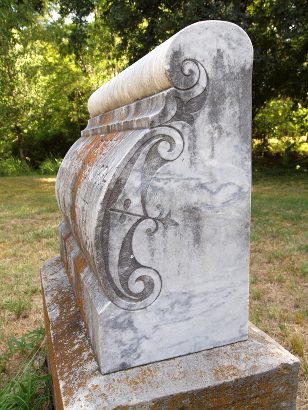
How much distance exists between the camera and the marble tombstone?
4.41ft

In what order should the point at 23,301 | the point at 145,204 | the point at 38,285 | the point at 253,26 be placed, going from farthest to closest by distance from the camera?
the point at 253,26 < the point at 38,285 < the point at 23,301 < the point at 145,204

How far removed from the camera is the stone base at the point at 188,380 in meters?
1.35

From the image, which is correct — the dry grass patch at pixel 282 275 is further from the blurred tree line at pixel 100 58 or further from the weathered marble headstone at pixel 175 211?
the blurred tree line at pixel 100 58

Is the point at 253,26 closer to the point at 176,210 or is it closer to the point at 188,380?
the point at 176,210

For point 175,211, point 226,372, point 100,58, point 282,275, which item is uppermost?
point 100,58

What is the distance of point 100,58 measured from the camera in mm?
14906

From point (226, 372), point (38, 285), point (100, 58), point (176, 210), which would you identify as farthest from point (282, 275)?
point (100, 58)

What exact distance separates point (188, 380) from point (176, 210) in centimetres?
60

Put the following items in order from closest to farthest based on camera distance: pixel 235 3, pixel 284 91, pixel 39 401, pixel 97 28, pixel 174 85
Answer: pixel 174 85 → pixel 39 401 → pixel 235 3 → pixel 284 91 → pixel 97 28

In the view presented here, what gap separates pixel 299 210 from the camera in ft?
22.4

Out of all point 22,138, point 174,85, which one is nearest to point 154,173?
point 174,85

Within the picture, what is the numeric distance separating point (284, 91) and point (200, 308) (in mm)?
11685

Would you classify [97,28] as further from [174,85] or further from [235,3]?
[174,85]

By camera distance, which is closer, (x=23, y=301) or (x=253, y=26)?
(x=23, y=301)
